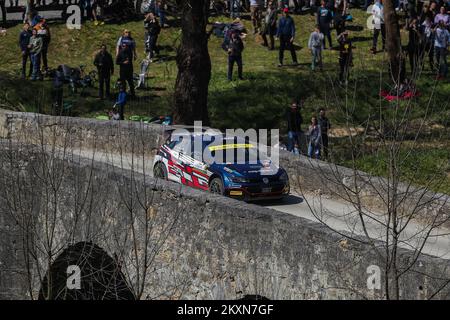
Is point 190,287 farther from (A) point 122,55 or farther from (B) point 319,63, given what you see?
(B) point 319,63

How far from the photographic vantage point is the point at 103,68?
33094 millimetres

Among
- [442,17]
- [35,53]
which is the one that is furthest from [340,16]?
[35,53]

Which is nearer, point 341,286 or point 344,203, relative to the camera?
point 341,286

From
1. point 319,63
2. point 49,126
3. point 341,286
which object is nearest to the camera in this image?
point 341,286

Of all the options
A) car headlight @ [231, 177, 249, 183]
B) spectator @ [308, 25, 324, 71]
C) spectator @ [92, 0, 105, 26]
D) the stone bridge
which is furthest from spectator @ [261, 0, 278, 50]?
car headlight @ [231, 177, 249, 183]

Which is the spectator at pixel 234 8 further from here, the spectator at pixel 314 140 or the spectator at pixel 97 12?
the spectator at pixel 314 140

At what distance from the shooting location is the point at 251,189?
2339cm

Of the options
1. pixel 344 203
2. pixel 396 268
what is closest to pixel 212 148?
pixel 344 203

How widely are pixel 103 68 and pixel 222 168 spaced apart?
10530mm

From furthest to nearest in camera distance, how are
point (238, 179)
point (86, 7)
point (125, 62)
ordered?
point (86, 7) < point (125, 62) < point (238, 179)

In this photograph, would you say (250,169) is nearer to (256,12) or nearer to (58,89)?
(58,89)

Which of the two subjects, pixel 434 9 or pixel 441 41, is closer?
pixel 441 41

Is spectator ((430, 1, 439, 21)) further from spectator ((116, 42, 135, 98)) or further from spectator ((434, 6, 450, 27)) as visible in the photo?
spectator ((116, 42, 135, 98))
